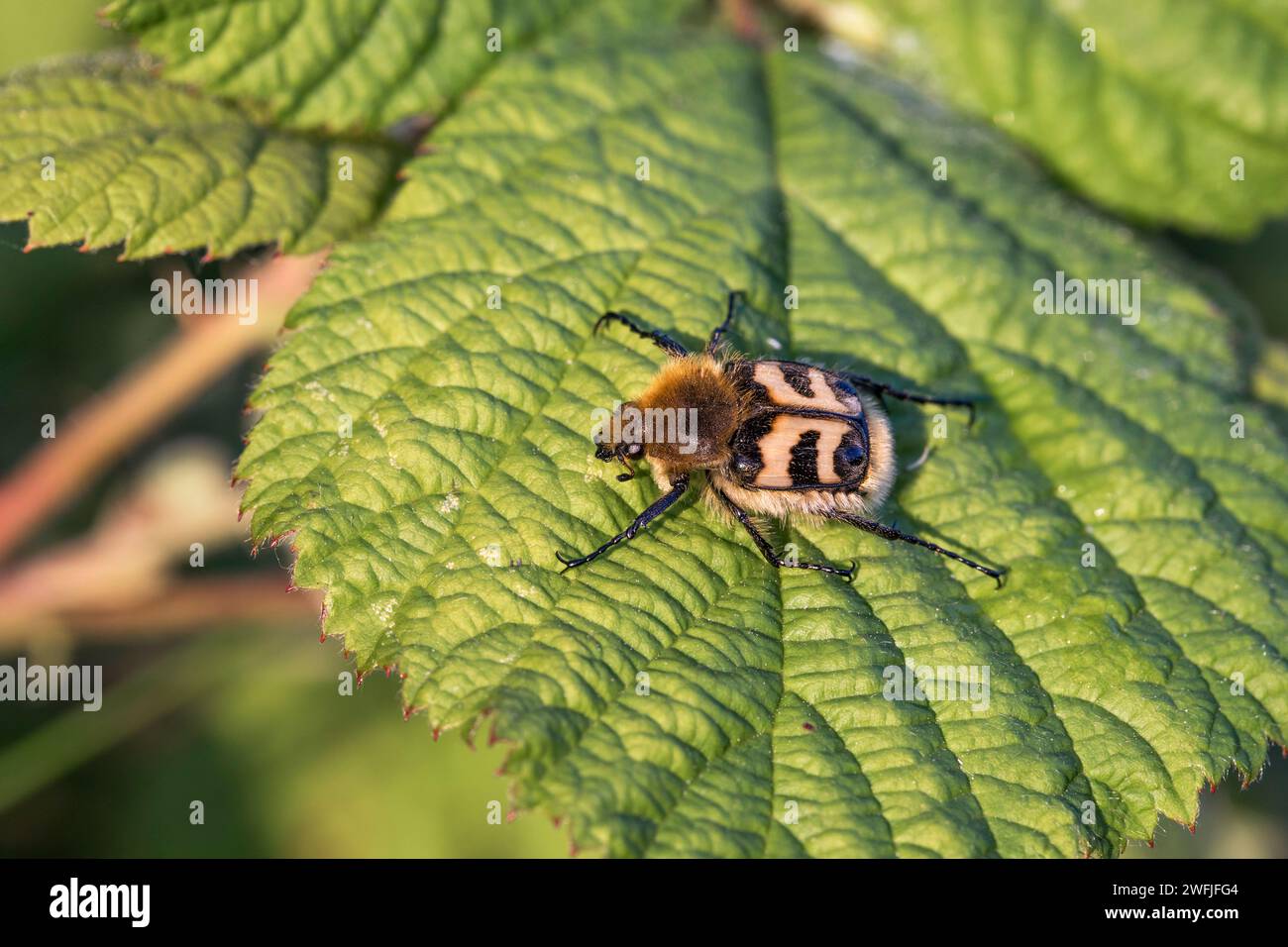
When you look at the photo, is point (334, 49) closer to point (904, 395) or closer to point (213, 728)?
point (904, 395)

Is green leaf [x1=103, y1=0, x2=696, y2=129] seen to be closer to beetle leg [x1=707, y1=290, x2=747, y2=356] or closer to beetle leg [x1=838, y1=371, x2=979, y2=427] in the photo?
beetle leg [x1=707, y1=290, x2=747, y2=356]

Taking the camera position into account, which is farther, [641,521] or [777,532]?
[777,532]

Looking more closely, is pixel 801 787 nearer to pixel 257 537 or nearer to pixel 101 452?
pixel 257 537

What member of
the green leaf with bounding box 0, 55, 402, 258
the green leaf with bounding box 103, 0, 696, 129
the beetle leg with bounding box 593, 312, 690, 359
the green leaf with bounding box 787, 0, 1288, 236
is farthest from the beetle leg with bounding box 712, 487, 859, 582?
the green leaf with bounding box 787, 0, 1288, 236

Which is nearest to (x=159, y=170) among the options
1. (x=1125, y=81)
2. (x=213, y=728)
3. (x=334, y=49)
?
(x=334, y=49)

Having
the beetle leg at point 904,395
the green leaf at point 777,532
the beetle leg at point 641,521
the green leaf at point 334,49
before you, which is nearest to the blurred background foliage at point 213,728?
the green leaf at point 334,49

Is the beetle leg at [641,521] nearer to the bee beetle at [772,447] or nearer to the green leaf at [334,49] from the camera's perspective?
the bee beetle at [772,447]
